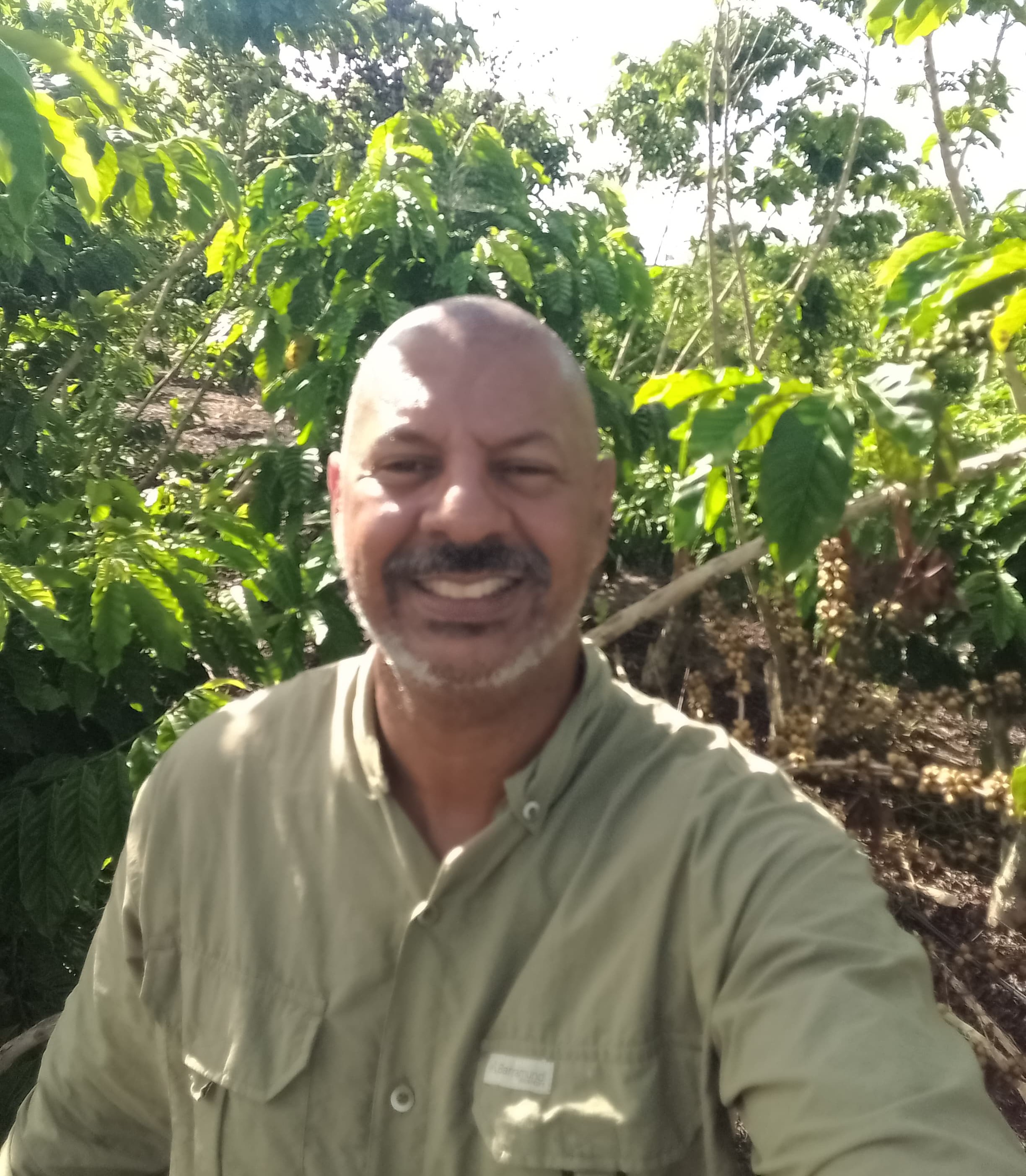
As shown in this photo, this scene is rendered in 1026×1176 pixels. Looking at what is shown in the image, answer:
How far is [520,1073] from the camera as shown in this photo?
1.07 m

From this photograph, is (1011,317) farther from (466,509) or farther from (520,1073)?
(520,1073)

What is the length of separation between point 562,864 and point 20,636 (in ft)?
4.78

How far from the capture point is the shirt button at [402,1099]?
3.69 ft

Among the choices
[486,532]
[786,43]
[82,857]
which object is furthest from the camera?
[786,43]

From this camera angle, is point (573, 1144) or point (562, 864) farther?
point (562, 864)

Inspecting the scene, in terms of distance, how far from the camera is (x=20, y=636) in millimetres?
2051

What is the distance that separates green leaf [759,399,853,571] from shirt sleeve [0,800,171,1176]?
1.12m

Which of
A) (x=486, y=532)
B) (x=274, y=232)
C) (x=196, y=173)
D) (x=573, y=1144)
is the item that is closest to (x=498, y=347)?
(x=486, y=532)

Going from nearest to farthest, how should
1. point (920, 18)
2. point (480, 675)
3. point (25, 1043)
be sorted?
point (480, 675) < point (920, 18) < point (25, 1043)

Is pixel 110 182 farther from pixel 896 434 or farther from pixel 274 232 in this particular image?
pixel 896 434

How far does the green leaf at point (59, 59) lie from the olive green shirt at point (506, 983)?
3.46ft

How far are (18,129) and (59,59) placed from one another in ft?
1.21

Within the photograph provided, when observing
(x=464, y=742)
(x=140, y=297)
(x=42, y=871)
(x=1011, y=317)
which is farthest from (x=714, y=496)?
(x=140, y=297)

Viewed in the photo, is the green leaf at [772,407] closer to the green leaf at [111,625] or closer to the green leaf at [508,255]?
the green leaf at [508,255]
